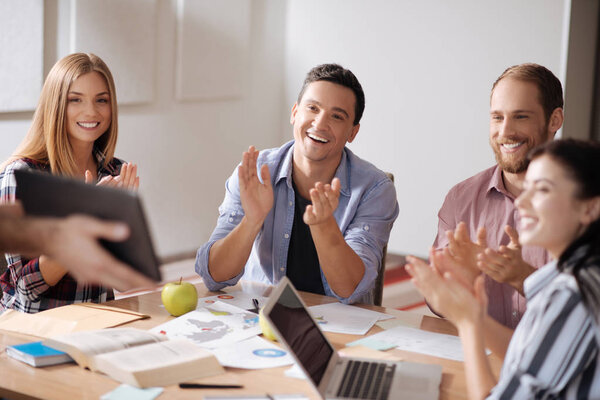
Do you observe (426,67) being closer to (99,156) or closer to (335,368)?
(99,156)

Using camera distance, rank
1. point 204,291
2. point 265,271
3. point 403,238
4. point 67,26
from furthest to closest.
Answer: point 403,238 → point 67,26 → point 265,271 → point 204,291

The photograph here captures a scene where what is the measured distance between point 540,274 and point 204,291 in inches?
47.7

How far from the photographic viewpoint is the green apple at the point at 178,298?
6.29 ft

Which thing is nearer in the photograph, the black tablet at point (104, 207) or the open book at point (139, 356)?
the black tablet at point (104, 207)

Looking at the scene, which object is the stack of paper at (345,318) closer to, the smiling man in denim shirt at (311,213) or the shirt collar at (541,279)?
the smiling man in denim shirt at (311,213)

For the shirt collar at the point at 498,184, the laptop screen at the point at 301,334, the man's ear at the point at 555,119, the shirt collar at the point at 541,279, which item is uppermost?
the man's ear at the point at 555,119

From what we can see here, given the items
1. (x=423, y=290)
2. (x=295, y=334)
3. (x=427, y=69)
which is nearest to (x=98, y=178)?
(x=295, y=334)

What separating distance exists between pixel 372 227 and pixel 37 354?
1189mm

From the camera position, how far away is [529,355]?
1.20m

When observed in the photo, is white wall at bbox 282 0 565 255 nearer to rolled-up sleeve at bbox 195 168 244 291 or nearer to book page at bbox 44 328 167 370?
rolled-up sleeve at bbox 195 168 244 291

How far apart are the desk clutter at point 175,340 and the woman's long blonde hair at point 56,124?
0.65 meters

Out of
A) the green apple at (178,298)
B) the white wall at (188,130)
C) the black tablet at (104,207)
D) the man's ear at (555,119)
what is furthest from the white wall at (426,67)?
the black tablet at (104,207)

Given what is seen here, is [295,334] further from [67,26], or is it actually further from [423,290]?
[67,26]

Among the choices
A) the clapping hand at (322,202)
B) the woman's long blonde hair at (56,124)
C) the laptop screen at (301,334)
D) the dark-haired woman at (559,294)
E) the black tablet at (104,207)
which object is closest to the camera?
the black tablet at (104,207)
